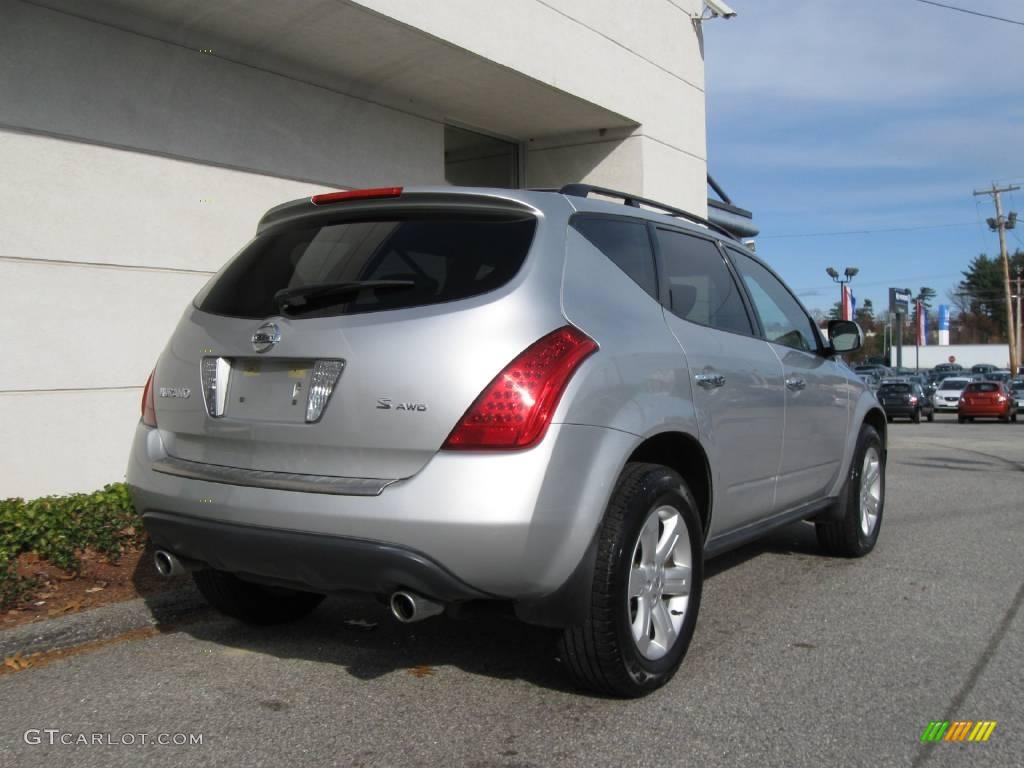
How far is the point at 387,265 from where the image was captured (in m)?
3.40

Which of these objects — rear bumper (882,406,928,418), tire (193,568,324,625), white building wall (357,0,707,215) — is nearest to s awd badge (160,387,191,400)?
tire (193,568,324,625)

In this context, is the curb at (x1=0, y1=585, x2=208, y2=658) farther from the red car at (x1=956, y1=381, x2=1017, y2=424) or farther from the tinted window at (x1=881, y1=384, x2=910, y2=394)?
the red car at (x1=956, y1=381, x2=1017, y2=424)

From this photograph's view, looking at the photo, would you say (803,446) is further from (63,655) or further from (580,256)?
(63,655)

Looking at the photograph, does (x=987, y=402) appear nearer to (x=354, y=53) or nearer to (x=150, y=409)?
(x=354, y=53)

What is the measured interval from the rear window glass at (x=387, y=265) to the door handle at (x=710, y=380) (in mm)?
1010

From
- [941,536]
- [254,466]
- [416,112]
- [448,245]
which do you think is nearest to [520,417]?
[448,245]

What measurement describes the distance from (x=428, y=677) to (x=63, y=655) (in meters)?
1.60

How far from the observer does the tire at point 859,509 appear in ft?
19.4

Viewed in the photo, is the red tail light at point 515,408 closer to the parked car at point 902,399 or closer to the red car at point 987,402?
the parked car at point 902,399

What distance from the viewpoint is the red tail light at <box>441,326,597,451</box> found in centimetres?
302

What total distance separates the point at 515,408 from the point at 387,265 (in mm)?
747

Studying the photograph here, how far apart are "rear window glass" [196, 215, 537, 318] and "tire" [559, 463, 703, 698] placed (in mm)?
883

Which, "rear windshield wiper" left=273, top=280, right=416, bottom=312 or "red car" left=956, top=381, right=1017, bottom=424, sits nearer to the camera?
"rear windshield wiper" left=273, top=280, right=416, bottom=312

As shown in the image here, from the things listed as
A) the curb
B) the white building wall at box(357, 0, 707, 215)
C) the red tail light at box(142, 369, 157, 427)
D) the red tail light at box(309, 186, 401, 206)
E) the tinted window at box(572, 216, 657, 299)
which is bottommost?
the curb
